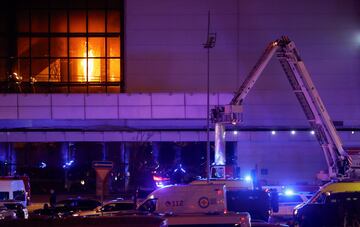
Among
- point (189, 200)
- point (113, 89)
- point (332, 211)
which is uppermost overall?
point (113, 89)

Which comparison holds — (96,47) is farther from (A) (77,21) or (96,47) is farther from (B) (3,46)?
(B) (3,46)

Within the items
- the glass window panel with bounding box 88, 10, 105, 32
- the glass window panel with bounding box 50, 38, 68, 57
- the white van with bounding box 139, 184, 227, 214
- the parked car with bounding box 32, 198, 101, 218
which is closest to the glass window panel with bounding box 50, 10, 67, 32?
the glass window panel with bounding box 50, 38, 68, 57

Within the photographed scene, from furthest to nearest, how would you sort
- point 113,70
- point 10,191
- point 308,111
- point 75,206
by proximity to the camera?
point 113,70 → point 10,191 → point 308,111 → point 75,206

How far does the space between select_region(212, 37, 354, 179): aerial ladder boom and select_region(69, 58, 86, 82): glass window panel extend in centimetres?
1708

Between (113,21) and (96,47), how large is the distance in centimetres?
220

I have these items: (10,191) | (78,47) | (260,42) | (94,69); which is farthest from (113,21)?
(10,191)

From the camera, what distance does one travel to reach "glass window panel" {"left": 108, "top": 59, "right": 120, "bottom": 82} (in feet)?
173

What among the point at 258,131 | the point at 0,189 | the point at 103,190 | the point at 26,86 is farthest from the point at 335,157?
the point at 26,86

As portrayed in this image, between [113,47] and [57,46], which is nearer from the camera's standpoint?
[57,46]

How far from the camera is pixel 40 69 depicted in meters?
52.5

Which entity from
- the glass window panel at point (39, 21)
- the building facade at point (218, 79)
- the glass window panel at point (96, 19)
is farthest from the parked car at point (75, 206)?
the glass window panel at point (39, 21)

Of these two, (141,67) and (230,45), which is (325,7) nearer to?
(230,45)

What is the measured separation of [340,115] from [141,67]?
45.6 feet

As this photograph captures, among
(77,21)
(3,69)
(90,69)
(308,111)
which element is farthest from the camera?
(90,69)
